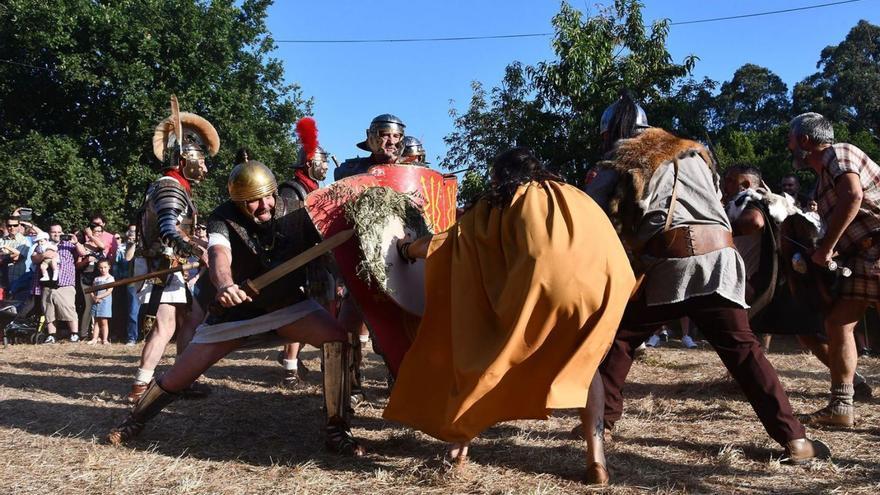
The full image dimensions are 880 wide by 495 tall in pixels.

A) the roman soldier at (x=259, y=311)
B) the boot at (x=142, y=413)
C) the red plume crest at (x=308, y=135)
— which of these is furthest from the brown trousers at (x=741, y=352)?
the red plume crest at (x=308, y=135)

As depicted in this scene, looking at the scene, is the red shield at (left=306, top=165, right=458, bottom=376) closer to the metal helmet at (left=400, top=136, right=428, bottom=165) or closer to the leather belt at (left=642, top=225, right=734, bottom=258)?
the leather belt at (left=642, top=225, right=734, bottom=258)

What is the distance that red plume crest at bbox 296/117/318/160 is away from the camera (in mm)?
5867

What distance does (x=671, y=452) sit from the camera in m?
3.75

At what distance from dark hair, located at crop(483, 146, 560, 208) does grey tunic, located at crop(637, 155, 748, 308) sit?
0.60 metres

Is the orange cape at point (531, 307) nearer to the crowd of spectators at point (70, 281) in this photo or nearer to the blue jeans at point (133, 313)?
the crowd of spectators at point (70, 281)

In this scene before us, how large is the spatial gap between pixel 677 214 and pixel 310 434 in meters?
2.41

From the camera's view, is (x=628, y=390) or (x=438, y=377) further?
(x=628, y=390)

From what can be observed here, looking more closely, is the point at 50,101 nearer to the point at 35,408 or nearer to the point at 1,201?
the point at 1,201

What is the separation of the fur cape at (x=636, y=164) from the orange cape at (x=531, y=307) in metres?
0.43

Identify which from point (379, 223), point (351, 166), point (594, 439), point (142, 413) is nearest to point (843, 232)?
point (594, 439)

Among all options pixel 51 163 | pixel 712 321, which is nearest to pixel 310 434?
pixel 712 321

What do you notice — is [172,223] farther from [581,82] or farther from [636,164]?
[581,82]

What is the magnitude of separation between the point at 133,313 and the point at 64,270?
1.15m

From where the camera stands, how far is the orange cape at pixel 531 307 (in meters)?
2.92
